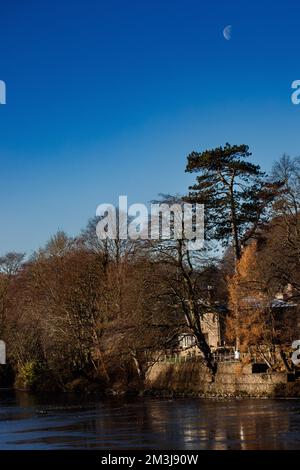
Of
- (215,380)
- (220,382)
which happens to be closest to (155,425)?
(220,382)

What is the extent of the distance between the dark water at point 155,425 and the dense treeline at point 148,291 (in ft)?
25.3

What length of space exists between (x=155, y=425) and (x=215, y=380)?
22165 millimetres

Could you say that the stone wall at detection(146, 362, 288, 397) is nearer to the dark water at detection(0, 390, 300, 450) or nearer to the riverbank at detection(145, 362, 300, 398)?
the riverbank at detection(145, 362, 300, 398)

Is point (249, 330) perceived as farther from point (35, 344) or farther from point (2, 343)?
point (2, 343)

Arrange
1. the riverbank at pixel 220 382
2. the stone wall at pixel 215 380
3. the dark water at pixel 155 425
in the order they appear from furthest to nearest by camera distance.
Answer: the stone wall at pixel 215 380 < the riverbank at pixel 220 382 < the dark water at pixel 155 425

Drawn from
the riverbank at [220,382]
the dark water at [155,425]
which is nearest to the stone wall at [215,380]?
the riverbank at [220,382]

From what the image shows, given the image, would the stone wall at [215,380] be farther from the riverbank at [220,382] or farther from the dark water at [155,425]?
the dark water at [155,425]

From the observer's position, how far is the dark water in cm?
3025

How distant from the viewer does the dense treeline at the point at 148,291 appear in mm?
57531

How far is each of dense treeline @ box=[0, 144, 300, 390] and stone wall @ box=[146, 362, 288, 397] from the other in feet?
4.23

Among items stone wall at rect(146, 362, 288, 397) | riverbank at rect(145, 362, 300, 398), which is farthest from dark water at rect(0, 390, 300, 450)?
stone wall at rect(146, 362, 288, 397)
